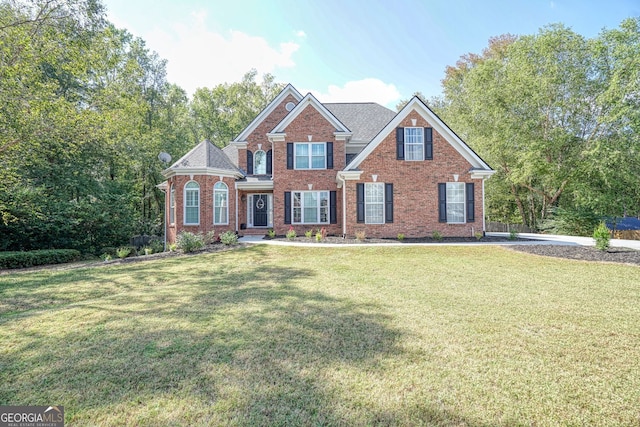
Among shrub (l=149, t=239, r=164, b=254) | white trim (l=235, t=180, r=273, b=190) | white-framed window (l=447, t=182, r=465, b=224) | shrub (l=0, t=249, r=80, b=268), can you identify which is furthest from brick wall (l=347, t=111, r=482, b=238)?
shrub (l=0, t=249, r=80, b=268)

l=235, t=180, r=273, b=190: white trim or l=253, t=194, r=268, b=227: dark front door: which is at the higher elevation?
l=235, t=180, r=273, b=190: white trim

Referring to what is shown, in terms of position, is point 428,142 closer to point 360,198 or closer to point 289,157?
point 360,198

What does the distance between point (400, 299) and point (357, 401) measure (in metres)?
3.39

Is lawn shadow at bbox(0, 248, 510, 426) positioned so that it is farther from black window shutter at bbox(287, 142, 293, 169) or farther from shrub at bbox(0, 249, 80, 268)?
black window shutter at bbox(287, 142, 293, 169)

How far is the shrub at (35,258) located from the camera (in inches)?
507

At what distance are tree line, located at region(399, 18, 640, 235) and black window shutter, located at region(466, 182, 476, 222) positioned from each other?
9.09 metres

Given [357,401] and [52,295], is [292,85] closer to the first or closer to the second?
Answer: [52,295]

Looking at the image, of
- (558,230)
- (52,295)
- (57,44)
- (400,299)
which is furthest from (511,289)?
(558,230)

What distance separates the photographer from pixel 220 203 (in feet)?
52.2

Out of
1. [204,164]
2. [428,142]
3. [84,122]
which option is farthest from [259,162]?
[428,142]

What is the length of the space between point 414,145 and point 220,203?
10.6 m

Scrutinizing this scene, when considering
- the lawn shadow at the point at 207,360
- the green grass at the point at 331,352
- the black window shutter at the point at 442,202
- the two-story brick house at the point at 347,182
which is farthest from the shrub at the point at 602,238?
the lawn shadow at the point at 207,360

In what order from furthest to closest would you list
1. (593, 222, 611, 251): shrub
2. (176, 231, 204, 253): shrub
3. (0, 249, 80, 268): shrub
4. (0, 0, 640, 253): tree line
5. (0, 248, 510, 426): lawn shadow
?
(0, 249, 80, 268): shrub
(176, 231, 204, 253): shrub
(593, 222, 611, 251): shrub
(0, 0, 640, 253): tree line
(0, 248, 510, 426): lawn shadow

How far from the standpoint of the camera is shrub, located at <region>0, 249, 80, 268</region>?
42.2 ft
